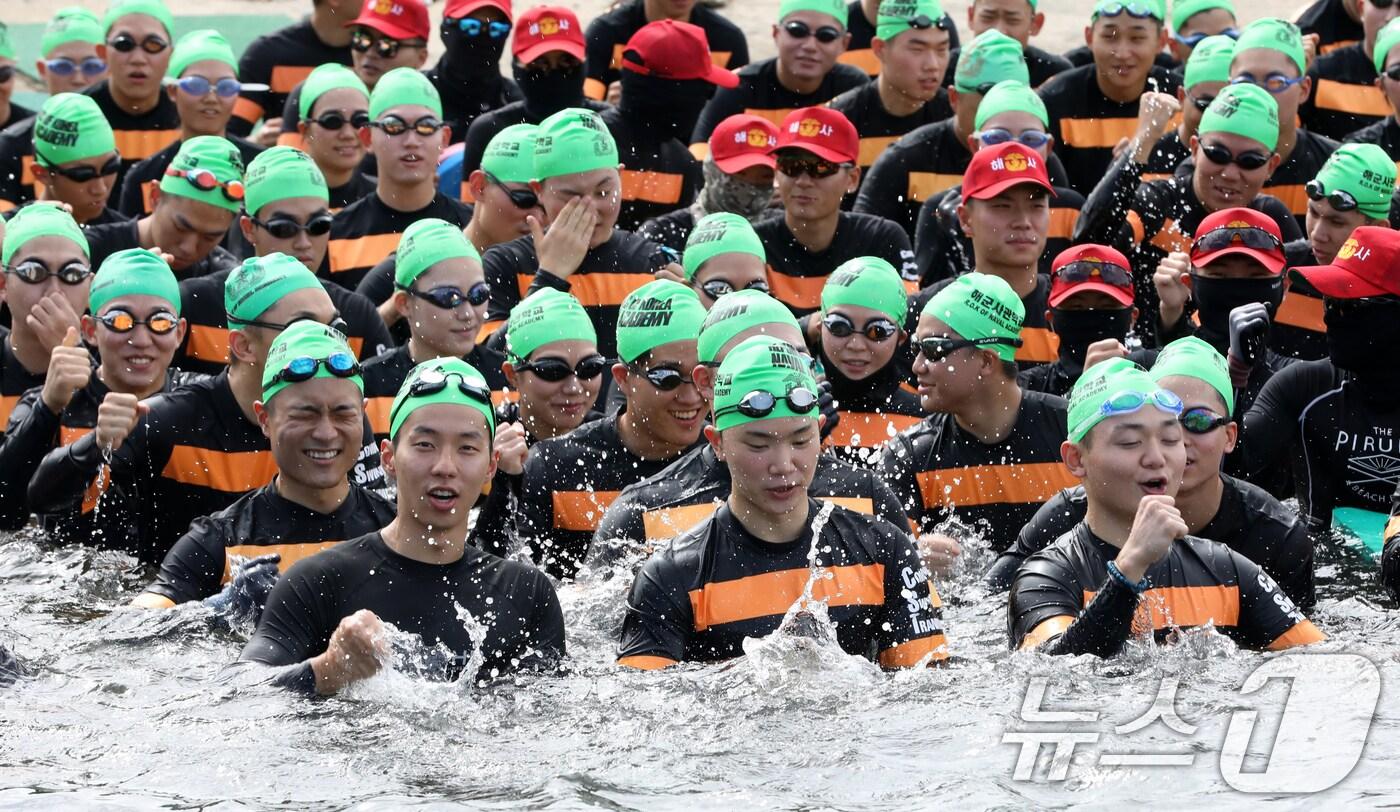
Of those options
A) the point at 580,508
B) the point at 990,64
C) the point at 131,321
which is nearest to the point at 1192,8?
the point at 990,64

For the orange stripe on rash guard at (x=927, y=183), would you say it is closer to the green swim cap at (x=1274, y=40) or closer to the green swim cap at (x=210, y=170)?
the green swim cap at (x=1274, y=40)

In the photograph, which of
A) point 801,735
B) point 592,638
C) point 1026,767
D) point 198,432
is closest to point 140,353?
point 198,432

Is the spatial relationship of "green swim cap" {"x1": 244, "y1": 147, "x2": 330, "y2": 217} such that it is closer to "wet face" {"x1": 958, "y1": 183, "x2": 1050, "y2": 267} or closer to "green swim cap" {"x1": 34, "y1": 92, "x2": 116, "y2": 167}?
"green swim cap" {"x1": 34, "y1": 92, "x2": 116, "y2": 167}

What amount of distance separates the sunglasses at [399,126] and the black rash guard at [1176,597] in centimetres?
513

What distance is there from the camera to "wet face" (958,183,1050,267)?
32.5 feet

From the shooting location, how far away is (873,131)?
40.4 feet

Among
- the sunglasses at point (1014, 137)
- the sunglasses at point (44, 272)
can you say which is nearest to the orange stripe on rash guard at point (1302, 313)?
the sunglasses at point (1014, 137)

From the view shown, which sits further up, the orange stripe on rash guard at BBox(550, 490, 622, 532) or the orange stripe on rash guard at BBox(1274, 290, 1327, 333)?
the orange stripe on rash guard at BBox(1274, 290, 1327, 333)

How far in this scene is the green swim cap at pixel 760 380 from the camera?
23.0 ft

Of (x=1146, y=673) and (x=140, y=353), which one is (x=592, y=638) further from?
(x=140, y=353)

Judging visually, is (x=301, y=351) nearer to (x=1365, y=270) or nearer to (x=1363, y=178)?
(x=1365, y=270)

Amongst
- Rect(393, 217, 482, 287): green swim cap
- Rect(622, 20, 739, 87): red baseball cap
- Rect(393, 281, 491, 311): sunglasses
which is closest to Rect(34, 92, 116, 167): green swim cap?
Rect(393, 217, 482, 287): green swim cap

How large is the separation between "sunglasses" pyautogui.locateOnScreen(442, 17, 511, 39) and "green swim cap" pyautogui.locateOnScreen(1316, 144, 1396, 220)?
17.0 feet

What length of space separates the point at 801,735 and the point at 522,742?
3.07ft
